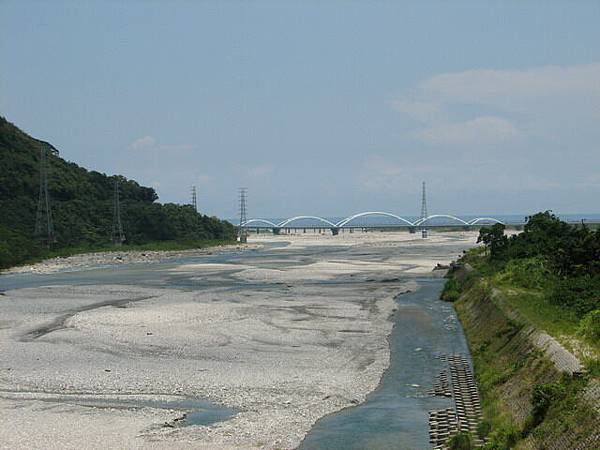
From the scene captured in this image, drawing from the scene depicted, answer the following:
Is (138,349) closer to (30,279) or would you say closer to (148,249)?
(30,279)

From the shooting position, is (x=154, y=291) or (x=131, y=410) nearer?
(x=131, y=410)

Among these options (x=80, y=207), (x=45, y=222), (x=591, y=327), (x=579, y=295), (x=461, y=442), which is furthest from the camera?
(x=80, y=207)

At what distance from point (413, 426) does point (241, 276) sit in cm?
5035

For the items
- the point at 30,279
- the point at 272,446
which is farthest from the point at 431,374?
the point at 30,279

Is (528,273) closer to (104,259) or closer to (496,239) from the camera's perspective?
(496,239)

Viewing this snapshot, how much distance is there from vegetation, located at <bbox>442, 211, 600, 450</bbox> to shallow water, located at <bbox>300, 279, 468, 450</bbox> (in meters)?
1.40

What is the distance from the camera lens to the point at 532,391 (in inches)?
703

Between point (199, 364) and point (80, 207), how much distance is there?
10565cm

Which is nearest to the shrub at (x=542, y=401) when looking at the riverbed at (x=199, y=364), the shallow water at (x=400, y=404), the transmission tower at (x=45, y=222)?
the shallow water at (x=400, y=404)

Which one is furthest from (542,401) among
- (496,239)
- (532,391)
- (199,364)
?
(496,239)

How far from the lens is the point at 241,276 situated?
2682 inches

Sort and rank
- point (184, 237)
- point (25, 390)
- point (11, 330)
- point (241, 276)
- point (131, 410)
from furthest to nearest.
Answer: point (184, 237) < point (241, 276) < point (11, 330) < point (25, 390) < point (131, 410)

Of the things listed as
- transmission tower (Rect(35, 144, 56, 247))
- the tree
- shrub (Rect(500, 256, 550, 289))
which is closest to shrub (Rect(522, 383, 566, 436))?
shrub (Rect(500, 256, 550, 289))

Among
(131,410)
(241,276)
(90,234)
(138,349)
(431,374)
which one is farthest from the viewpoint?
(90,234)
